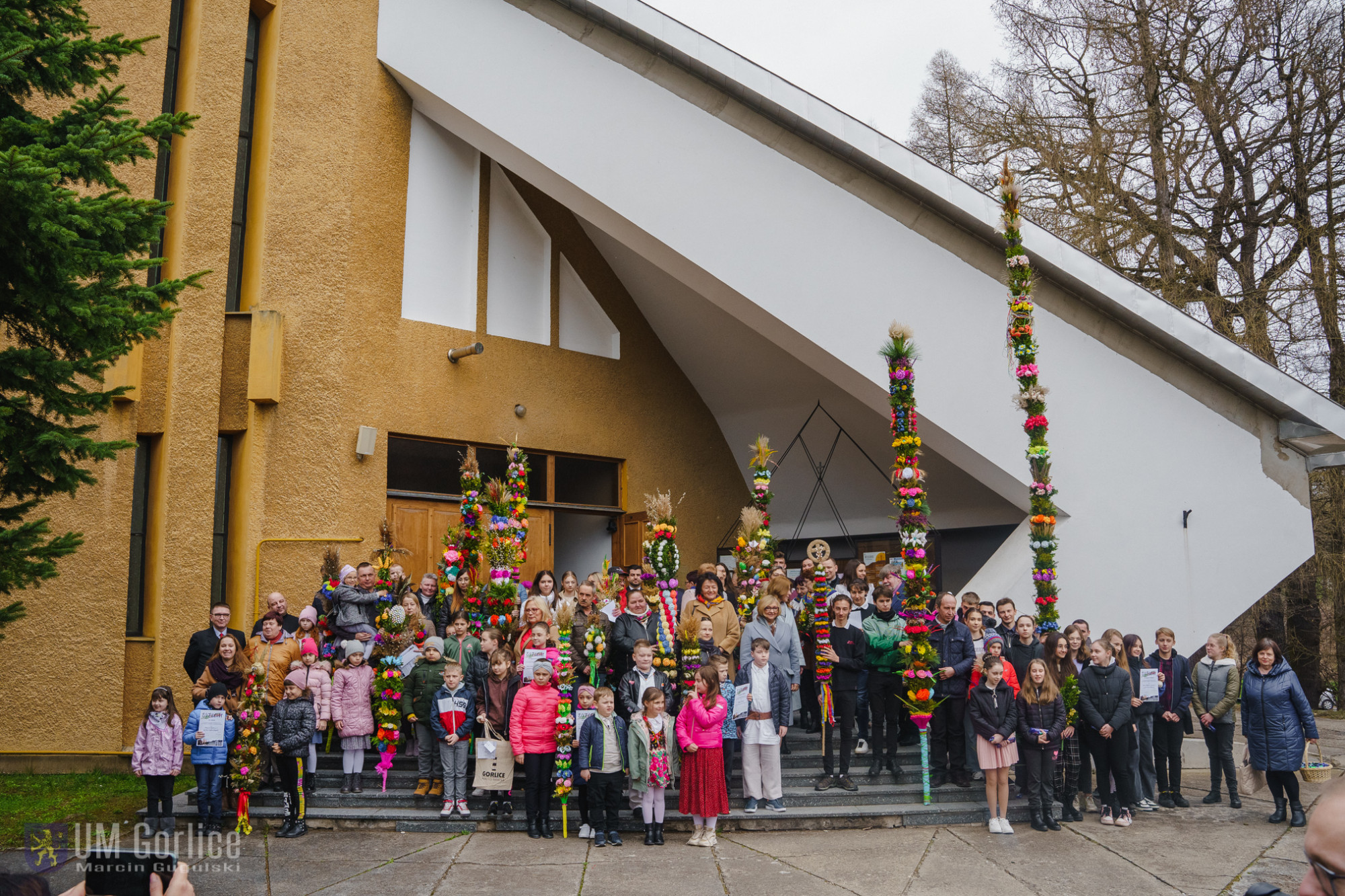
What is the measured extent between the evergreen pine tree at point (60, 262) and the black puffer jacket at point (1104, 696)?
8230mm

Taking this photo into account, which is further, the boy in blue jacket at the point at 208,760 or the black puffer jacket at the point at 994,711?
the black puffer jacket at the point at 994,711

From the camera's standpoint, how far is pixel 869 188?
12.9 meters

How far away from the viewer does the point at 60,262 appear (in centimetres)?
561

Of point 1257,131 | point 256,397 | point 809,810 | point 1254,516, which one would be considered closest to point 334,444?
point 256,397

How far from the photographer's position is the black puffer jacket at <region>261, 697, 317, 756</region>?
833cm

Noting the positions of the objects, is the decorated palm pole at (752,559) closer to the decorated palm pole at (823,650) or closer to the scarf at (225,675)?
the decorated palm pole at (823,650)

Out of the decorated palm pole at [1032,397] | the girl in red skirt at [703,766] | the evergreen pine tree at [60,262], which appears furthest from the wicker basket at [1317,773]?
the evergreen pine tree at [60,262]

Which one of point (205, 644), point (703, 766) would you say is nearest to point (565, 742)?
point (703, 766)

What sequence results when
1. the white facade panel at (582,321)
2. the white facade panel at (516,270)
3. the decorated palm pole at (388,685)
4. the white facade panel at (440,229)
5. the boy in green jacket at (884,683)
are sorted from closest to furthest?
the decorated palm pole at (388,685)
the boy in green jacket at (884,683)
the white facade panel at (440,229)
the white facade panel at (516,270)
the white facade panel at (582,321)

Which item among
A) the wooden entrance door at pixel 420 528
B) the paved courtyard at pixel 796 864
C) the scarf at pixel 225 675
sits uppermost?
the wooden entrance door at pixel 420 528

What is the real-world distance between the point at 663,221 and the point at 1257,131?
12.2 m

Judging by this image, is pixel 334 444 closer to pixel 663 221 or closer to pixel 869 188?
pixel 663 221

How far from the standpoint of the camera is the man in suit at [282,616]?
9.55 meters

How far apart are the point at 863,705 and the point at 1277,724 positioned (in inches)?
148
